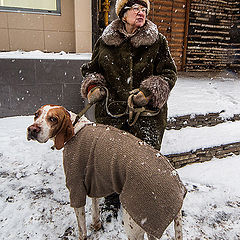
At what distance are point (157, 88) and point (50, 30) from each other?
208 inches

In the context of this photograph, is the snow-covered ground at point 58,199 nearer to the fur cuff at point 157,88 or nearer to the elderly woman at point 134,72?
the elderly woman at point 134,72

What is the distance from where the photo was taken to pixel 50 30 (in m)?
6.19

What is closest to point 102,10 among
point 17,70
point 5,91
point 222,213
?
point 17,70

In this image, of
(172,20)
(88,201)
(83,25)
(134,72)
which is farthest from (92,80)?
(172,20)

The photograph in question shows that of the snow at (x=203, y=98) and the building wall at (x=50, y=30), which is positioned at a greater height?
the building wall at (x=50, y=30)

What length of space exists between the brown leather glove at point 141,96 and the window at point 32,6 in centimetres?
532

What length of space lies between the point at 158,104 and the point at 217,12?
8522 mm

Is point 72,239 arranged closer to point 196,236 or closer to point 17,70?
point 196,236

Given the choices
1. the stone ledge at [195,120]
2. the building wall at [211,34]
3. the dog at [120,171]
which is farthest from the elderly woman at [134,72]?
the building wall at [211,34]

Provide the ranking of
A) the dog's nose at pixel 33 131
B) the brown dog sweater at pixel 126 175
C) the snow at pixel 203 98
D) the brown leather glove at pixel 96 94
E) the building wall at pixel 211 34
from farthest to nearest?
the building wall at pixel 211 34, the snow at pixel 203 98, the brown leather glove at pixel 96 94, the dog's nose at pixel 33 131, the brown dog sweater at pixel 126 175

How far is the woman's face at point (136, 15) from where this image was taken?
205 centimetres

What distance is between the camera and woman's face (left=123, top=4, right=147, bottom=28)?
6.74 ft

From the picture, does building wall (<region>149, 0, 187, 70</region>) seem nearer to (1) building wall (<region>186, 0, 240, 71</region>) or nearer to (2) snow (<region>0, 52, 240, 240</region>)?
(1) building wall (<region>186, 0, 240, 71</region>)

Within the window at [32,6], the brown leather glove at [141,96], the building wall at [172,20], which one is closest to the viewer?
the brown leather glove at [141,96]
